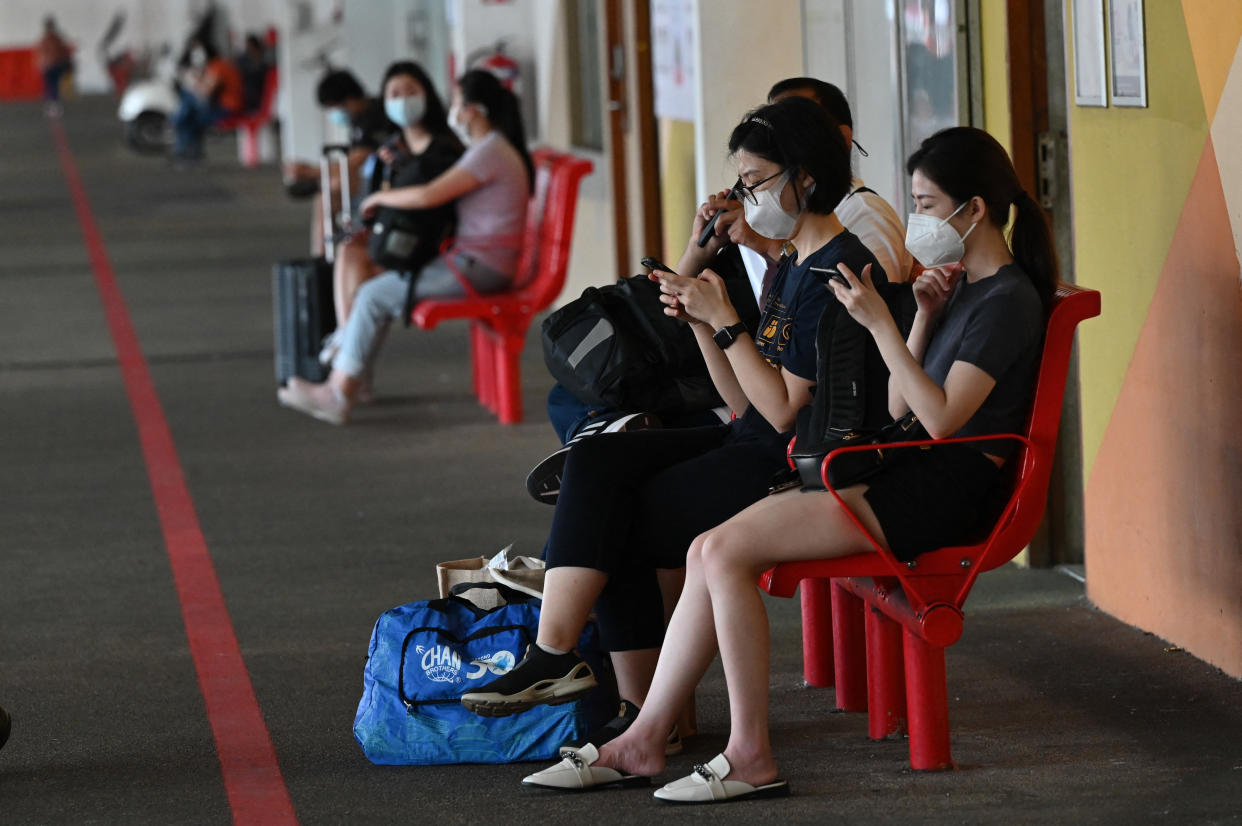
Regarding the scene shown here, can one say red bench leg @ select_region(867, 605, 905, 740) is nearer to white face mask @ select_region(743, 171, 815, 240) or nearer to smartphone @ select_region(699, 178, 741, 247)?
white face mask @ select_region(743, 171, 815, 240)

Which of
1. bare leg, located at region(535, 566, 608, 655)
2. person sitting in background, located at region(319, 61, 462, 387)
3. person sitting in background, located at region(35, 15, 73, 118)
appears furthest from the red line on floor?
person sitting in background, located at region(35, 15, 73, 118)

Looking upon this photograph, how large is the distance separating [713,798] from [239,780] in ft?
2.92

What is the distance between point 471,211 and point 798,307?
4000 mm

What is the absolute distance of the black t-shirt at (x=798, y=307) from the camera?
3396 millimetres

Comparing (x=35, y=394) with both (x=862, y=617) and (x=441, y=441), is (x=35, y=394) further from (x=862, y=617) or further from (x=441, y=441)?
(x=862, y=617)

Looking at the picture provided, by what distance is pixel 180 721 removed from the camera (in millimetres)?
3898

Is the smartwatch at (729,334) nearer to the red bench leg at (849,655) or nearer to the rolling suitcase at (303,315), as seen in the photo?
the red bench leg at (849,655)

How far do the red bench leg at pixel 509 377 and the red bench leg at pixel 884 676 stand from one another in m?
3.88

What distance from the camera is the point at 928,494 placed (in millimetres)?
3225

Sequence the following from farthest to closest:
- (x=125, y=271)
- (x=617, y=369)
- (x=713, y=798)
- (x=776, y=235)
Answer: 1. (x=125, y=271)
2. (x=617, y=369)
3. (x=776, y=235)
4. (x=713, y=798)

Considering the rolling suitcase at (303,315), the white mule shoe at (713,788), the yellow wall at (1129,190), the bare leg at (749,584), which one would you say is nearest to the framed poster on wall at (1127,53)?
the yellow wall at (1129,190)

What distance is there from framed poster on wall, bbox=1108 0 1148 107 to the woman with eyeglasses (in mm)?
870

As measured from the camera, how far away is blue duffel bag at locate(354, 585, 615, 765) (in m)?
3.50

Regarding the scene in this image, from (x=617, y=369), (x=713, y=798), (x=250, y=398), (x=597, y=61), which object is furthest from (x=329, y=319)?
(x=713, y=798)
